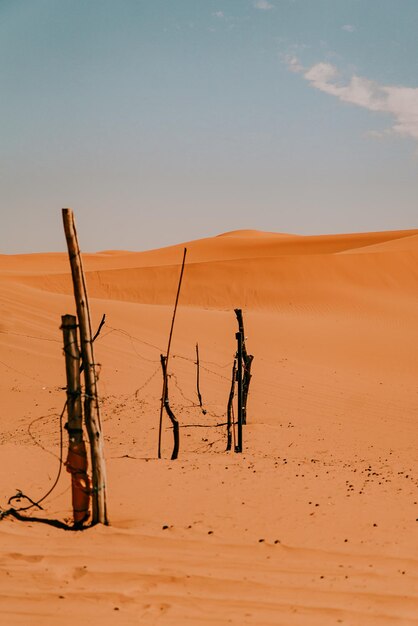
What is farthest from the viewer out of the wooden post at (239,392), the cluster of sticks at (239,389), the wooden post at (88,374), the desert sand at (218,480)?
the cluster of sticks at (239,389)

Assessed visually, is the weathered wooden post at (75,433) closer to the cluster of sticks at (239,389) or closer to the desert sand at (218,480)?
the desert sand at (218,480)

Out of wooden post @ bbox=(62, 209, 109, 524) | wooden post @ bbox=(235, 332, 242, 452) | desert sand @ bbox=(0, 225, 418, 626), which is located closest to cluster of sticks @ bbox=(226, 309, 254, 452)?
wooden post @ bbox=(235, 332, 242, 452)

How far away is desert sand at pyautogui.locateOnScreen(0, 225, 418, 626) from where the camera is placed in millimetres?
4305

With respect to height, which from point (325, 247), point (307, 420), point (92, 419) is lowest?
point (307, 420)

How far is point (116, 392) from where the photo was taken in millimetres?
13117

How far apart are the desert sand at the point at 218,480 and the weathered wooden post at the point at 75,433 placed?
11.9 inches

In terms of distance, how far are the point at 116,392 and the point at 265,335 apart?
32.3ft

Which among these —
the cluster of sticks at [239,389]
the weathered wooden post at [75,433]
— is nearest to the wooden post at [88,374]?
the weathered wooden post at [75,433]

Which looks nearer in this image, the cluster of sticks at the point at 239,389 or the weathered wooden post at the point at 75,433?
the weathered wooden post at the point at 75,433

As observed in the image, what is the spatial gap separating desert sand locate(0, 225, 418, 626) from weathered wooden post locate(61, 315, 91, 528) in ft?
0.99

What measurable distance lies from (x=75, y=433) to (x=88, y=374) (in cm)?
52

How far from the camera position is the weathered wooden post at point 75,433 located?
5.43 metres

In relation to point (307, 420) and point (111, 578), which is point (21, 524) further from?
point (307, 420)

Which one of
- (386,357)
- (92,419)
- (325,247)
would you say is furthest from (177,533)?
(325,247)
